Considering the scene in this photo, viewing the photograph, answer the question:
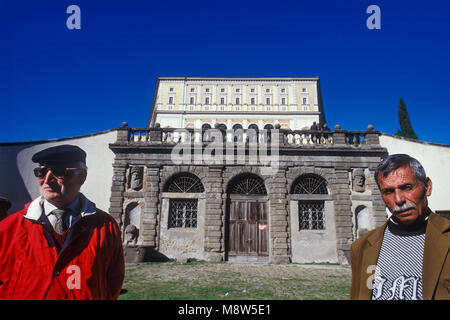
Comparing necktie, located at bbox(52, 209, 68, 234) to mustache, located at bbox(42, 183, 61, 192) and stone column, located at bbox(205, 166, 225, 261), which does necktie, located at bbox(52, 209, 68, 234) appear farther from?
stone column, located at bbox(205, 166, 225, 261)

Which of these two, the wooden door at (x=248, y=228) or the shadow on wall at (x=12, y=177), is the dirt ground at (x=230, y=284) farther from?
the shadow on wall at (x=12, y=177)

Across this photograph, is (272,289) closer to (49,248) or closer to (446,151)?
(49,248)

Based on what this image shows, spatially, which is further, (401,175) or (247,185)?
(247,185)

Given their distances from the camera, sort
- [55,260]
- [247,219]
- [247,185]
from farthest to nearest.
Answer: [247,185] < [247,219] < [55,260]

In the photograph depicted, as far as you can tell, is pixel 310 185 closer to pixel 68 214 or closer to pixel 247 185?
pixel 247 185

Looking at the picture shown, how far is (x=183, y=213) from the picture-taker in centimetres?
1092

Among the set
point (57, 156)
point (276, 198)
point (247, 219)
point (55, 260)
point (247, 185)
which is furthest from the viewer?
point (247, 185)

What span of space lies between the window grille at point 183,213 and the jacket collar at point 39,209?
8.60 metres

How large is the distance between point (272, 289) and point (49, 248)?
4.66 m

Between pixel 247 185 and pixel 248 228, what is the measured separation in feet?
6.07

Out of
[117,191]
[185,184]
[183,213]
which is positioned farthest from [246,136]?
[117,191]

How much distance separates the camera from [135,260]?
9500 millimetres

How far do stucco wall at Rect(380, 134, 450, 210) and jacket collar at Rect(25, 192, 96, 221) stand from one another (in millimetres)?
8385

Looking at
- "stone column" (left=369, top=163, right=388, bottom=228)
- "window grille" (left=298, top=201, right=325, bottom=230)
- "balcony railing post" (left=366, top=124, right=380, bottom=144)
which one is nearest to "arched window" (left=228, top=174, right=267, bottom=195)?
"window grille" (left=298, top=201, right=325, bottom=230)
